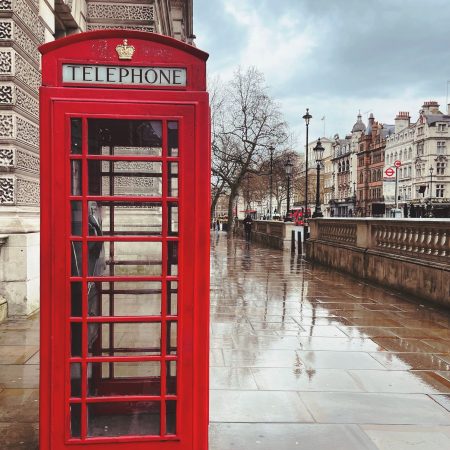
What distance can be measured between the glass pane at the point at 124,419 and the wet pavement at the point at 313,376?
1.82ft

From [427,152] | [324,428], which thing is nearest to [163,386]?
[324,428]

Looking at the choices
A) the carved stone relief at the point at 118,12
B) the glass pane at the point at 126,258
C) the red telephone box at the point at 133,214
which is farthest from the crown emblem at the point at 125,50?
the carved stone relief at the point at 118,12

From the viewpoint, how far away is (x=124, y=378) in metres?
3.32

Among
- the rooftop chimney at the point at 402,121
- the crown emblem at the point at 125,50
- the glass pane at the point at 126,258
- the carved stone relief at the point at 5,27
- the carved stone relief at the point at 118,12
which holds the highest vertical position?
the rooftop chimney at the point at 402,121

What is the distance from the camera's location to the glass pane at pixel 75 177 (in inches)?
106

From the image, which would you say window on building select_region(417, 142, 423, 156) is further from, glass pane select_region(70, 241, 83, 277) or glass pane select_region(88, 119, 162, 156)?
glass pane select_region(70, 241, 83, 277)

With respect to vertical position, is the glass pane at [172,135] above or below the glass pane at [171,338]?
above

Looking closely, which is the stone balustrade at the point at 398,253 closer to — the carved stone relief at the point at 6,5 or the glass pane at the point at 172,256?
the glass pane at the point at 172,256

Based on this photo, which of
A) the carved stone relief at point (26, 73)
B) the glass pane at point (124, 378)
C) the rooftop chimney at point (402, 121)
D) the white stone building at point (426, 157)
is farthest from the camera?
the rooftop chimney at point (402, 121)

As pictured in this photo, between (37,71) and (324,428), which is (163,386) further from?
(37,71)

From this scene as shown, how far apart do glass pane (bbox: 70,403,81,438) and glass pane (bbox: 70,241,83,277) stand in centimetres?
75

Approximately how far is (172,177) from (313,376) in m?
2.89

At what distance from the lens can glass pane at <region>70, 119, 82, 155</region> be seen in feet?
8.73

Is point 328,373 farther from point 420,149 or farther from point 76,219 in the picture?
point 420,149
